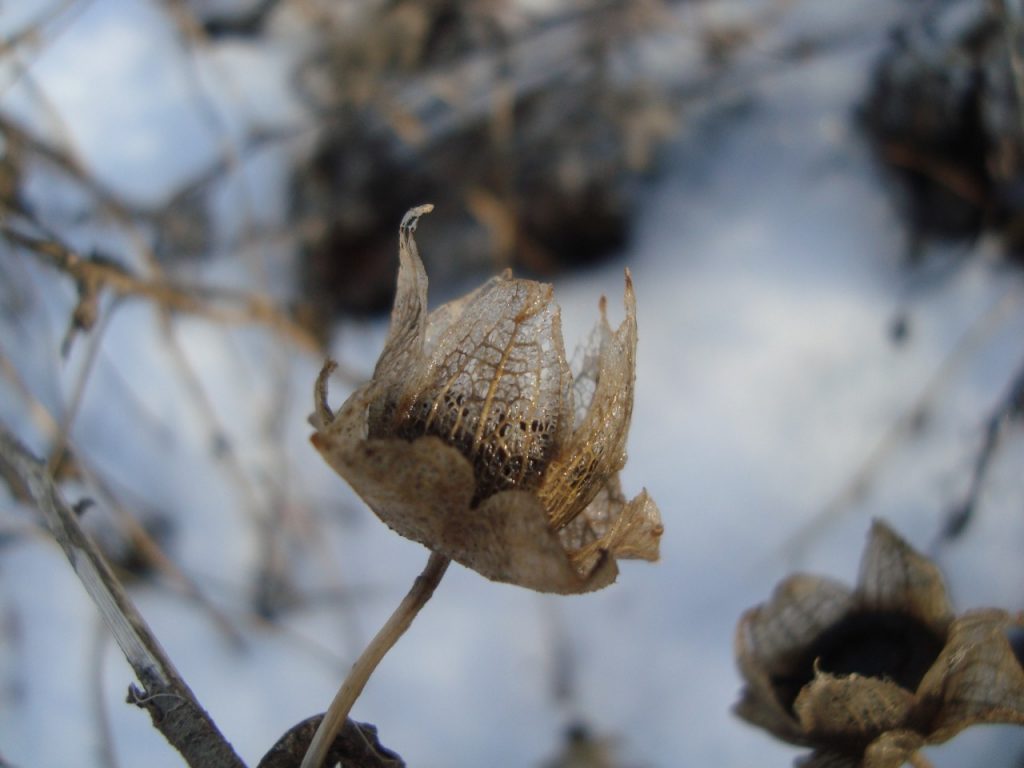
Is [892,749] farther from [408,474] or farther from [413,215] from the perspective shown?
[413,215]

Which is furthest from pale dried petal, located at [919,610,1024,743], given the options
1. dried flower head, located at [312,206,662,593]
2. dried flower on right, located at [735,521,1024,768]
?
dried flower head, located at [312,206,662,593]

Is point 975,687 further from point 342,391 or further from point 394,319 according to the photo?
point 342,391

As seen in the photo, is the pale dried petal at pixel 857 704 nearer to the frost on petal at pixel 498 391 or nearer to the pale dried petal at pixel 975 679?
the pale dried petal at pixel 975 679

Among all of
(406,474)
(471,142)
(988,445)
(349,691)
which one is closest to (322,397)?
(406,474)

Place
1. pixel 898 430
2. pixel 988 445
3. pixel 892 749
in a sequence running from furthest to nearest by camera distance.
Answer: pixel 898 430
pixel 988 445
pixel 892 749

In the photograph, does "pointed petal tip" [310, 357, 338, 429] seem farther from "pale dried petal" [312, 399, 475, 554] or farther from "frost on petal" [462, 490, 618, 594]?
"frost on petal" [462, 490, 618, 594]

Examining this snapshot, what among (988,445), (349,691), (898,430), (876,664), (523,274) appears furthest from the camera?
(523,274)

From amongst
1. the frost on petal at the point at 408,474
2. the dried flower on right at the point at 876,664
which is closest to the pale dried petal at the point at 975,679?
the dried flower on right at the point at 876,664
